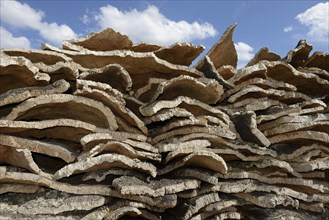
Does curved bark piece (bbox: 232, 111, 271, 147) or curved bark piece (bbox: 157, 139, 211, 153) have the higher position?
curved bark piece (bbox: 232, 111, 271, 147)

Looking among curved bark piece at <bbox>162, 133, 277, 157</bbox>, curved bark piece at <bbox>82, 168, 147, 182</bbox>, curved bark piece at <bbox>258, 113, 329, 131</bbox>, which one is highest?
curved bark piece at <bbox>258, 113, 329, 131</bbox>

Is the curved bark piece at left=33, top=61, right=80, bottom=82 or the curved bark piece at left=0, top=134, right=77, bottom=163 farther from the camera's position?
the curved bark piece at left=33, top=61, right=80, bottom=82

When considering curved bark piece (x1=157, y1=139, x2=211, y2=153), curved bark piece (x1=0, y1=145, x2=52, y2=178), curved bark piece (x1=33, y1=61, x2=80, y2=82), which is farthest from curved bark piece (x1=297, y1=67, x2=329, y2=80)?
curved bark piece (x1=0, y1=145, x2=52, y2=178)

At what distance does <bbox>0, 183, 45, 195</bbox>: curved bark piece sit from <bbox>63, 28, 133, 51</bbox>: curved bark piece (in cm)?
217

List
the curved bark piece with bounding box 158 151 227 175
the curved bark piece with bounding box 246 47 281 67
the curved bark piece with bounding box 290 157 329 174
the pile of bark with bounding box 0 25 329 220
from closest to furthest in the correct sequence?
the pile of bark with bounding box 0 25 329 220 < the curved bark piece with bounding box 158 151 227 175 < the curved bark piece with bounding box 290 157 329 174 < the curved bark piece with bounding box 246 47 281 67

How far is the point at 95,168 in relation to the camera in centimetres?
364

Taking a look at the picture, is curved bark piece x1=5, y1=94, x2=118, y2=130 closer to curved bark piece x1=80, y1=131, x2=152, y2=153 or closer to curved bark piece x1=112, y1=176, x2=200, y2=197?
curved bark piece x1=80, y1=131, x2=152, y2=153

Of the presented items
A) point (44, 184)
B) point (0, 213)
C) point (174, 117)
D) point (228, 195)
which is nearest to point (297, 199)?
point (228, 195)

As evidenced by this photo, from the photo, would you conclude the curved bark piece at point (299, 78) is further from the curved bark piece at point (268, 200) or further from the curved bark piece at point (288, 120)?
the curved bark piece at point (268, 200)

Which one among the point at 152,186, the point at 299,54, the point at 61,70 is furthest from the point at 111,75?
the point at 299,54

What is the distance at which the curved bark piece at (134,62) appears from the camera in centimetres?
439

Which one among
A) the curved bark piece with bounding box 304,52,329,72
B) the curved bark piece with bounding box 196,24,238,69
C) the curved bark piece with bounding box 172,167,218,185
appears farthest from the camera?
the curved bark piece with bounding box 304,52,329,72

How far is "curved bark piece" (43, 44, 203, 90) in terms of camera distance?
14.4 ft

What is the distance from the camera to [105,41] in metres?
5.06
